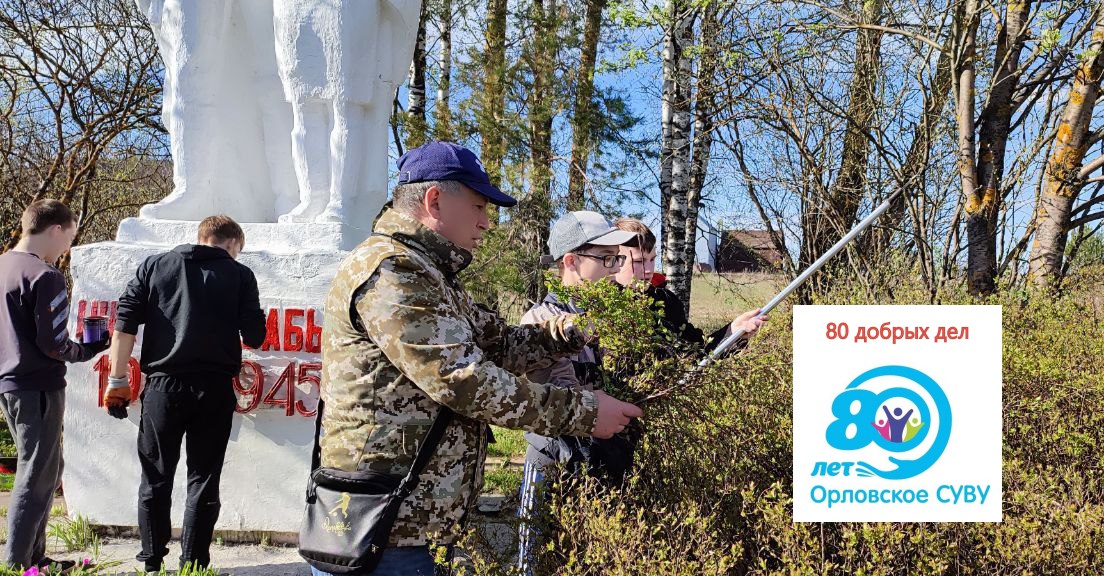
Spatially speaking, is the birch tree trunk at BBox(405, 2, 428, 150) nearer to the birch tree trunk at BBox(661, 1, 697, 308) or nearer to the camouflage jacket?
the birch tree trunk at BBox(661, 1, 697, 308)

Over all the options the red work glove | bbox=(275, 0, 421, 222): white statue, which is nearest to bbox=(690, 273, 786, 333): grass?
bbox=(275, 0, 421, 222): white statue

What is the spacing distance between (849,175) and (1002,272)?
2.14 m

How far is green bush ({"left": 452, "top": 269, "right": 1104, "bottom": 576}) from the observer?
5.89 ft

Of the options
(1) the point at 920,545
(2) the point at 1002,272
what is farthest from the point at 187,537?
(2) the point at 1002,272

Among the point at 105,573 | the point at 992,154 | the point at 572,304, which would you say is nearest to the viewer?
the point at 572,304

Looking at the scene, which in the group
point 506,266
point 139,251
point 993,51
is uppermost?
point 993,51

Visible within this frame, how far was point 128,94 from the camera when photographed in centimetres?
880

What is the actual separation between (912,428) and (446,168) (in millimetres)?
1132

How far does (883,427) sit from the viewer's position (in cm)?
169

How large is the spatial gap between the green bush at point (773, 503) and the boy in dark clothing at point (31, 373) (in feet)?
7.24

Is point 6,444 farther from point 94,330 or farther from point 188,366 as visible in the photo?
point 188,366

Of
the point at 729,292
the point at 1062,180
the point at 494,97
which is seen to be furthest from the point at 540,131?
the point at 1062,180

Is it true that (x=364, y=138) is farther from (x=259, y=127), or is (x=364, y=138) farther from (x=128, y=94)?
(x=128, y=94)

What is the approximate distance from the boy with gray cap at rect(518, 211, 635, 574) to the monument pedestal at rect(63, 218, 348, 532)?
1707 mm
